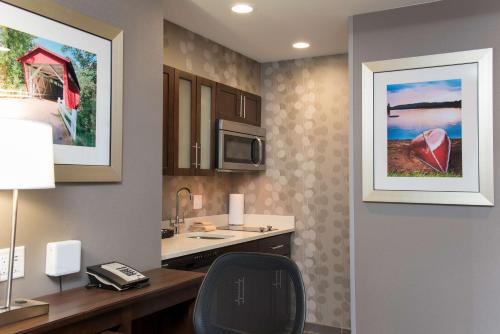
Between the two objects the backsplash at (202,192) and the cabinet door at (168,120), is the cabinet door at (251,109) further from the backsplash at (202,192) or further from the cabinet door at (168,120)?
the cabinet door at (168,120)

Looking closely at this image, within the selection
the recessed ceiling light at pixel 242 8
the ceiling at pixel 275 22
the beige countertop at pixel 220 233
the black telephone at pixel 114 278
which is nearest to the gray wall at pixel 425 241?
the ceiling at pixel 275 22

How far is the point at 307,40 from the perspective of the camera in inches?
148

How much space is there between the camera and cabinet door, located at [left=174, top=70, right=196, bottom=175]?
3.21 meters

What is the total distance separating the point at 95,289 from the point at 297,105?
9.06 feet

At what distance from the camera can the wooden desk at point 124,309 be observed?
64.2 inches

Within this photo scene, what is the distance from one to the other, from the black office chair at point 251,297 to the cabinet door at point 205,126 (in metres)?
1.63

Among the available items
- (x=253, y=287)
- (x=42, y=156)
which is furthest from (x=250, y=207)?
(x=42, y=156)

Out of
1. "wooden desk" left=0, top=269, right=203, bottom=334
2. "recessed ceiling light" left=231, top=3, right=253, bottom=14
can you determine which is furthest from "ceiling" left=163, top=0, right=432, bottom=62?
"wooden desk" left=0, top=269, right=203, bottom=334

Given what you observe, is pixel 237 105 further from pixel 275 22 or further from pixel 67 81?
pixel 67 81

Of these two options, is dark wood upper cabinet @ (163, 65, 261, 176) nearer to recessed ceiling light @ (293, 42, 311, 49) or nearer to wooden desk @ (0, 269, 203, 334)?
recessed ceiling light @ (293, 42, 311, 49)

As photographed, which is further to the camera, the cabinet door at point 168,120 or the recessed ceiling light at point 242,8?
the cabinet door at point 168,120

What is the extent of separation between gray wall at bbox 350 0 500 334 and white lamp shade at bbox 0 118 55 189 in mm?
2033

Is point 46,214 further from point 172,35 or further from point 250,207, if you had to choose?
point 250,207

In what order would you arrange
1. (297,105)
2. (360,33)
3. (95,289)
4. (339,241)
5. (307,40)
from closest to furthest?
1. (95,289)
2. (360,33)
3. (307,40)
4. (339,241)
5. (297,105)
